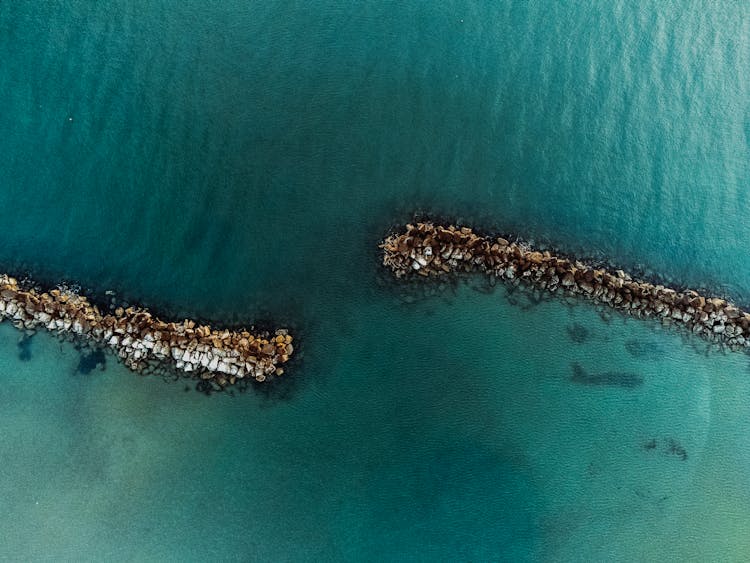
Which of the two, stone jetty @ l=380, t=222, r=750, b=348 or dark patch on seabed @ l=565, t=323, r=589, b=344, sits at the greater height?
stone jetty @ l=380, t=222, r=750, b=348

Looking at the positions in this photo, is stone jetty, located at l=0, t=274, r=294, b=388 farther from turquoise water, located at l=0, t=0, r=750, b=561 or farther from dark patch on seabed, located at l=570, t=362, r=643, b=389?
dark patch on seabed, located at l=570, t=362, r=643, b=389

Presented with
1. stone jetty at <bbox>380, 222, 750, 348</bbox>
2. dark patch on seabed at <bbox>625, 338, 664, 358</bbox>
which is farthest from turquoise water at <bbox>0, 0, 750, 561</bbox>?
stone jetty at <bbox>380, 222, 750, 348</bbox>

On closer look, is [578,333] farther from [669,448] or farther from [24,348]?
[24,348]

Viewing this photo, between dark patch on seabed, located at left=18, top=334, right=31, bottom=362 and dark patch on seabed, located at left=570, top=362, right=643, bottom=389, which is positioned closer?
dark patch on seabed, located at left=18, top=334, right=31, bottom=362

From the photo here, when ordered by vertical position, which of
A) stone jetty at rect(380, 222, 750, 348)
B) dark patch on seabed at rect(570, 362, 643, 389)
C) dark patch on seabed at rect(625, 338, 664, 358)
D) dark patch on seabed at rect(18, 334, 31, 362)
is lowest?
dark patch on seabed at rect(18, 334, 31, 362)

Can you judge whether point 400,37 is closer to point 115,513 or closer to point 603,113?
point 603,113

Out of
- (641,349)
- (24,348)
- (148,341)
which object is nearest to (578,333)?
(641,349)

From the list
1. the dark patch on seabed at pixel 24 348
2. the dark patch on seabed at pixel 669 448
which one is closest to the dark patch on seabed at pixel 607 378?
the dark patch on seabed at pixel 669 448

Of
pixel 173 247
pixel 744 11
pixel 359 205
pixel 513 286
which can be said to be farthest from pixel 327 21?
pixel 744 11
